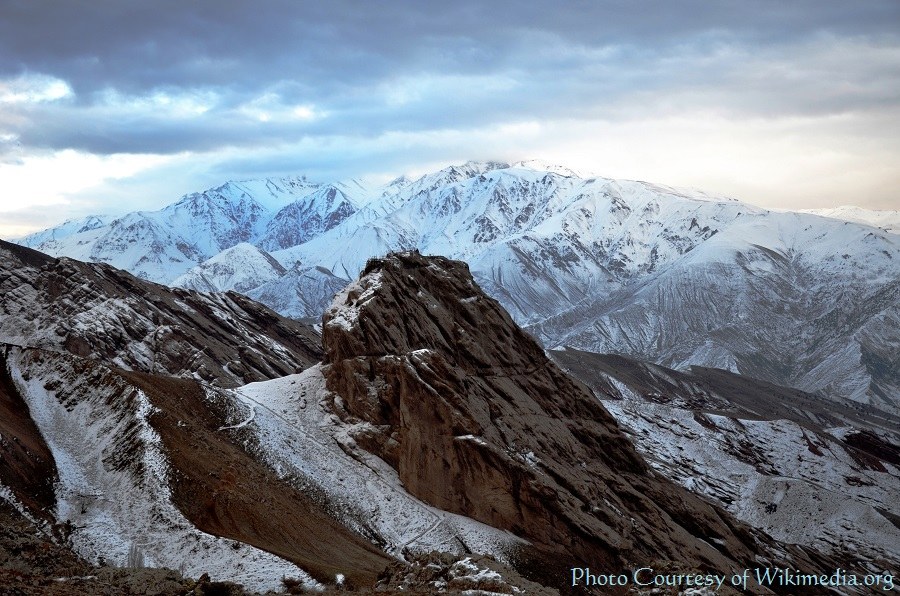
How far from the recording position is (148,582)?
1180 inches

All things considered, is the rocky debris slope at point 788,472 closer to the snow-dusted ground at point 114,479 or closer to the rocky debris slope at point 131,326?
the rocky debris slope at point 131,326

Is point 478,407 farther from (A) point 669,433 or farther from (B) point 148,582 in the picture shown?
(A) point 669,433

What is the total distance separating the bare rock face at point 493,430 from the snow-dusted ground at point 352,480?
1184 mm

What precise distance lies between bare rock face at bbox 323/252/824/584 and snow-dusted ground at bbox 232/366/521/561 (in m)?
1.18

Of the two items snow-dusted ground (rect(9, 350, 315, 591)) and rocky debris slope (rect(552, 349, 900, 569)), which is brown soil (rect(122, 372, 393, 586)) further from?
rocky debris slope (rect(552, 349, 900, 569))

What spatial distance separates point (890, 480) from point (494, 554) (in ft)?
292

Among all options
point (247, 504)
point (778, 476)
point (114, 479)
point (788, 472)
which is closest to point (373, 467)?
point (247, 504)

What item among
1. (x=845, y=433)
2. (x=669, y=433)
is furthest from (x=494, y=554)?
(x=845, y=433)

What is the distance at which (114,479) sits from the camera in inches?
1640

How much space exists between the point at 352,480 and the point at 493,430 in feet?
31.7

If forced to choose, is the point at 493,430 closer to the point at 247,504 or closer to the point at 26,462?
the point at 247,504

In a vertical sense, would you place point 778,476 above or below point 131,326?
below

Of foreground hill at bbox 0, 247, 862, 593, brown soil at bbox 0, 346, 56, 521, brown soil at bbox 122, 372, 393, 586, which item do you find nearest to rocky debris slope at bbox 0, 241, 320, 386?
foreground hill at bbox 0, 247, 862, 593

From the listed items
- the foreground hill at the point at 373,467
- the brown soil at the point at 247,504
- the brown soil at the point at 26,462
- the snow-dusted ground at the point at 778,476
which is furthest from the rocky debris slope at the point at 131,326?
the brown soil at the point at 247,504
